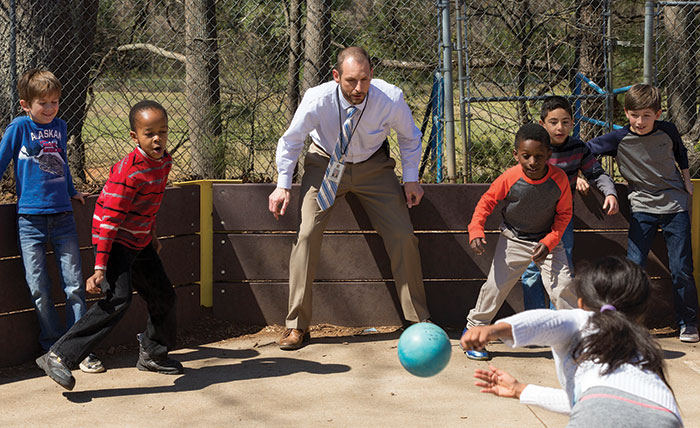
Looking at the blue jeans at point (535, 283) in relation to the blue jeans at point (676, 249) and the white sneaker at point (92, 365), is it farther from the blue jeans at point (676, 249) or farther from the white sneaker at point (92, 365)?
the white sneaker at point (92, 365)

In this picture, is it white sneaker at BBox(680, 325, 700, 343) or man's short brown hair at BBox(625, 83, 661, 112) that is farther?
white sneaker at BBox(680, 325, 700, 343)

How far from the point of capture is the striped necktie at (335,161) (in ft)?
17.9

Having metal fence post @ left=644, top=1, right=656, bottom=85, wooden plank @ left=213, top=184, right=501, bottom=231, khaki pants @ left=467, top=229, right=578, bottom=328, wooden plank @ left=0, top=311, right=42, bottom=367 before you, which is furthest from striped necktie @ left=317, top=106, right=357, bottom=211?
metal fence post @ left=644, top=1, right=656, bottom=85

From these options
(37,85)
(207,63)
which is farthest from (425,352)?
(207,63)

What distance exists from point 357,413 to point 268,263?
193 cm

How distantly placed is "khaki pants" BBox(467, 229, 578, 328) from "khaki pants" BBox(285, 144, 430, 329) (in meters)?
0.50

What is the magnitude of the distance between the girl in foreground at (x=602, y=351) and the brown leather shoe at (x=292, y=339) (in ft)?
9.17

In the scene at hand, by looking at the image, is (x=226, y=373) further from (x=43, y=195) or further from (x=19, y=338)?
(x=43, y=195)

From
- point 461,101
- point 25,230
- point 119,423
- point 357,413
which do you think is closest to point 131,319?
point 25,230

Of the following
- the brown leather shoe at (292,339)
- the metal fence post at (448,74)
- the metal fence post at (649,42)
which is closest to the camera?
the brown leather shoe at (292,339)

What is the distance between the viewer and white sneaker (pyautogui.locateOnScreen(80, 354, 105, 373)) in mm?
5078

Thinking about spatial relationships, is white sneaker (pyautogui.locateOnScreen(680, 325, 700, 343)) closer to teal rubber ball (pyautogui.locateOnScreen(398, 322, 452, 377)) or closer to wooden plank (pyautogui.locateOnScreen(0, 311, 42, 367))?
teal rubber ball (pyautogui.locateOnScreen(398, 322, 452, 377))

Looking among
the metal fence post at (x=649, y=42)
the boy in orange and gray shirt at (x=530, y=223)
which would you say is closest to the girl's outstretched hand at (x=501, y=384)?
the boy in orange and gray shirt at (x=530, y=223)

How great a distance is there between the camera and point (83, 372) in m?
5.11
